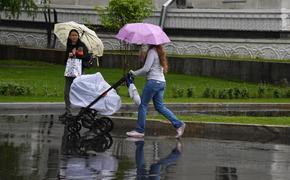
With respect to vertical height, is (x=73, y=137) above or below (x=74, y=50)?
below

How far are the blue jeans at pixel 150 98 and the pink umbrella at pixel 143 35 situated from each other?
2.24ft

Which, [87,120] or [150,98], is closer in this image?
[150,98]

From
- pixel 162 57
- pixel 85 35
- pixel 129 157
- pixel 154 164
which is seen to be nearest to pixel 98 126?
pixel 162 57

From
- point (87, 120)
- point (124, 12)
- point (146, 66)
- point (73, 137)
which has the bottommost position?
point (73, 137)

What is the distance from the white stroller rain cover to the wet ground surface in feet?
1.67

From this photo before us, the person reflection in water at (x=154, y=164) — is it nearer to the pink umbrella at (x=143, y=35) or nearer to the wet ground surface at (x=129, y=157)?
the wet ground surface at (x=129, y=157)

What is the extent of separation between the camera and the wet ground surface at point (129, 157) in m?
10.7

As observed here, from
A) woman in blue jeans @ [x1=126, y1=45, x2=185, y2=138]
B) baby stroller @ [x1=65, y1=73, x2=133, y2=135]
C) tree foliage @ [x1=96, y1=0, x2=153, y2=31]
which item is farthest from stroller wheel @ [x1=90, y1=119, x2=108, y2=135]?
tree foliage @ [x1=96, y1=0, x2=153, y2=31]

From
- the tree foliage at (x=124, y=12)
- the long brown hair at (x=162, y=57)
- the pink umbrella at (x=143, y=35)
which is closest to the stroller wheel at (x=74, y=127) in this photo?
the pink umbrella at (x=143, y=35)

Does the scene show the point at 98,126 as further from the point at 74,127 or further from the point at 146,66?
the point at 146,66

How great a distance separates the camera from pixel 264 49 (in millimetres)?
39281

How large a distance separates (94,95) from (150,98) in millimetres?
1099

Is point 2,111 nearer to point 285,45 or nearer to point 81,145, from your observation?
point 81,145

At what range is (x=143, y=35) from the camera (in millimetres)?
14992
